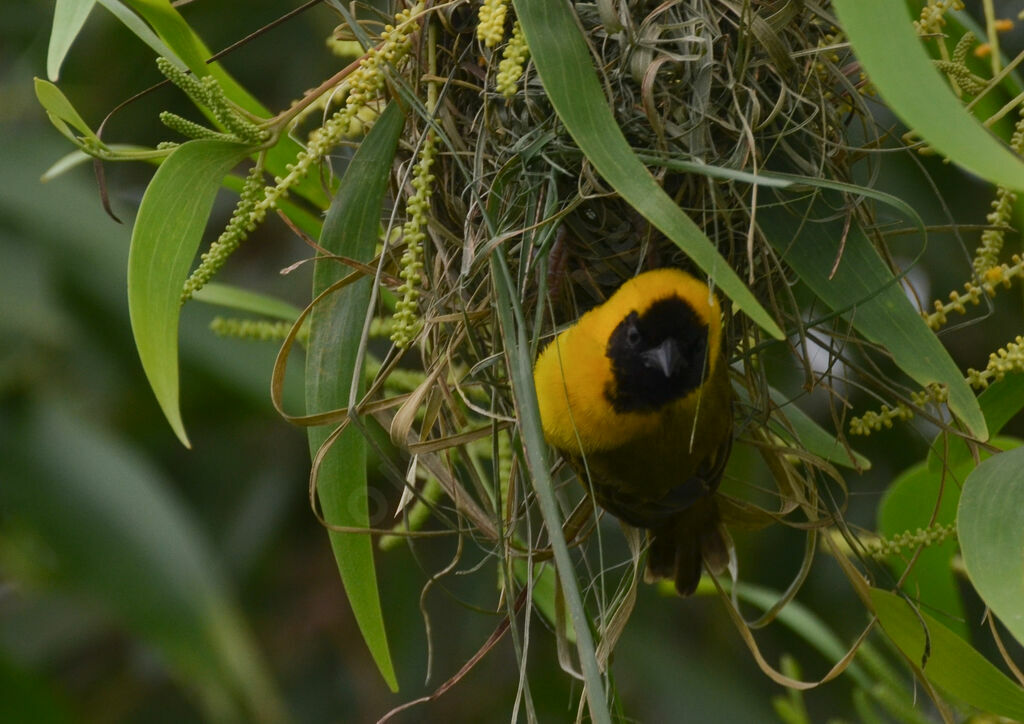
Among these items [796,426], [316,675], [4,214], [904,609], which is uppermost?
[4,214]

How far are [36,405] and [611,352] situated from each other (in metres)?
1.30

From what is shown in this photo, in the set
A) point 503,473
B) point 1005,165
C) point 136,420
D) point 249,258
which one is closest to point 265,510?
point 136,420

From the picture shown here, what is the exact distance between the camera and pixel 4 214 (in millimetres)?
2188

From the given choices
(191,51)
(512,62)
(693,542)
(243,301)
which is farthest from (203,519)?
(512,62)

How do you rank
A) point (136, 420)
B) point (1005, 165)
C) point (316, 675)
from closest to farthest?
point (1005, 165), point (136, 420), point (316, 675)

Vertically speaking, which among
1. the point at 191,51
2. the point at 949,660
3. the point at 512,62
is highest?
the point at 191,51

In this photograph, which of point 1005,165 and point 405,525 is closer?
point 1005,165

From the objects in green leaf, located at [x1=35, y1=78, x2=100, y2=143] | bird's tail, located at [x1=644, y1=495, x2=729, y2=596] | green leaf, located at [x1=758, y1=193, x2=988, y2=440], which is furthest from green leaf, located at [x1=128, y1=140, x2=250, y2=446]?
bird's tail, located at [x1=644, y1=495, x2=729, y2=596]

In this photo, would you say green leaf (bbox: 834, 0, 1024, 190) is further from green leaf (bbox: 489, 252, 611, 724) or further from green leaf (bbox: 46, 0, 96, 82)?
green leaf (bbox: 46, 0, 96, 82)

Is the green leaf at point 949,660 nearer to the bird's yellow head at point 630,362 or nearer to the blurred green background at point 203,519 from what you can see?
the bird's yellow head at point 630,362

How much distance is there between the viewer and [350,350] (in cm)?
112

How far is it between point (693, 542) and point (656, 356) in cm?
28

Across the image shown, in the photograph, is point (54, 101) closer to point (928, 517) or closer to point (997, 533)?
point (997, 533)

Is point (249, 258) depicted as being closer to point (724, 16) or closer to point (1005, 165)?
point (724, 16)
